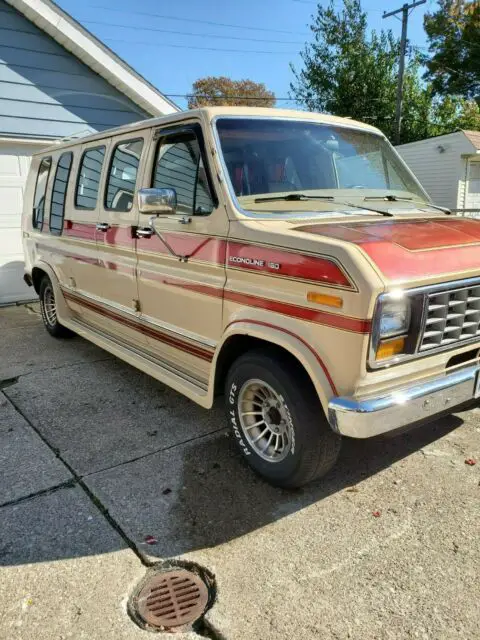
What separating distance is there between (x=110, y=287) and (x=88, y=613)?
3.05 m

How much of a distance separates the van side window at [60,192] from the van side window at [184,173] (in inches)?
81.2

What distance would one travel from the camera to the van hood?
2.63 meters

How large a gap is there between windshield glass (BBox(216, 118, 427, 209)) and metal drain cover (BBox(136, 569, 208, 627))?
2.16 meters

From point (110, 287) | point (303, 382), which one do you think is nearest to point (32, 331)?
point (110, 287)

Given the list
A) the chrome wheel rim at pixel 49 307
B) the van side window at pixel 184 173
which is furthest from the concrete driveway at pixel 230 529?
the chrome wheel rim at pixel 49 307

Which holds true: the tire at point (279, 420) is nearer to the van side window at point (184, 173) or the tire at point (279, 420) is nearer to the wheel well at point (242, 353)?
the wheel well at point (242, 353)

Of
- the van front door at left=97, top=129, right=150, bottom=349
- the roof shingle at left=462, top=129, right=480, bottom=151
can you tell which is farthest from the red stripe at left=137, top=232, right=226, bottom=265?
the roof shingle at left=462, top=129, right=480, bottom=151

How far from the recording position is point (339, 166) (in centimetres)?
400

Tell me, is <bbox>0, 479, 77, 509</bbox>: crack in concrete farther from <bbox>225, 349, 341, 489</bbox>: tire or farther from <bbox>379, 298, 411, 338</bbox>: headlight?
<bbox>379, 298, 411, 338</bbox>: headlight

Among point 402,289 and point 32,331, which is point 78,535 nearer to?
point 402,289

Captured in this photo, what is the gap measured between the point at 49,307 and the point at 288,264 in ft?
15.7

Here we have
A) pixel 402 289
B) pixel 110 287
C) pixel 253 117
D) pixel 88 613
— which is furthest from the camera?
pixel 110 287

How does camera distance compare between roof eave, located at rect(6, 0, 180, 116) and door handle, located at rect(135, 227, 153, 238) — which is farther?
roof eave, located at rect(6, 0, 180, 116)

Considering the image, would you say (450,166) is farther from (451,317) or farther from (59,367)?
(451,317)
